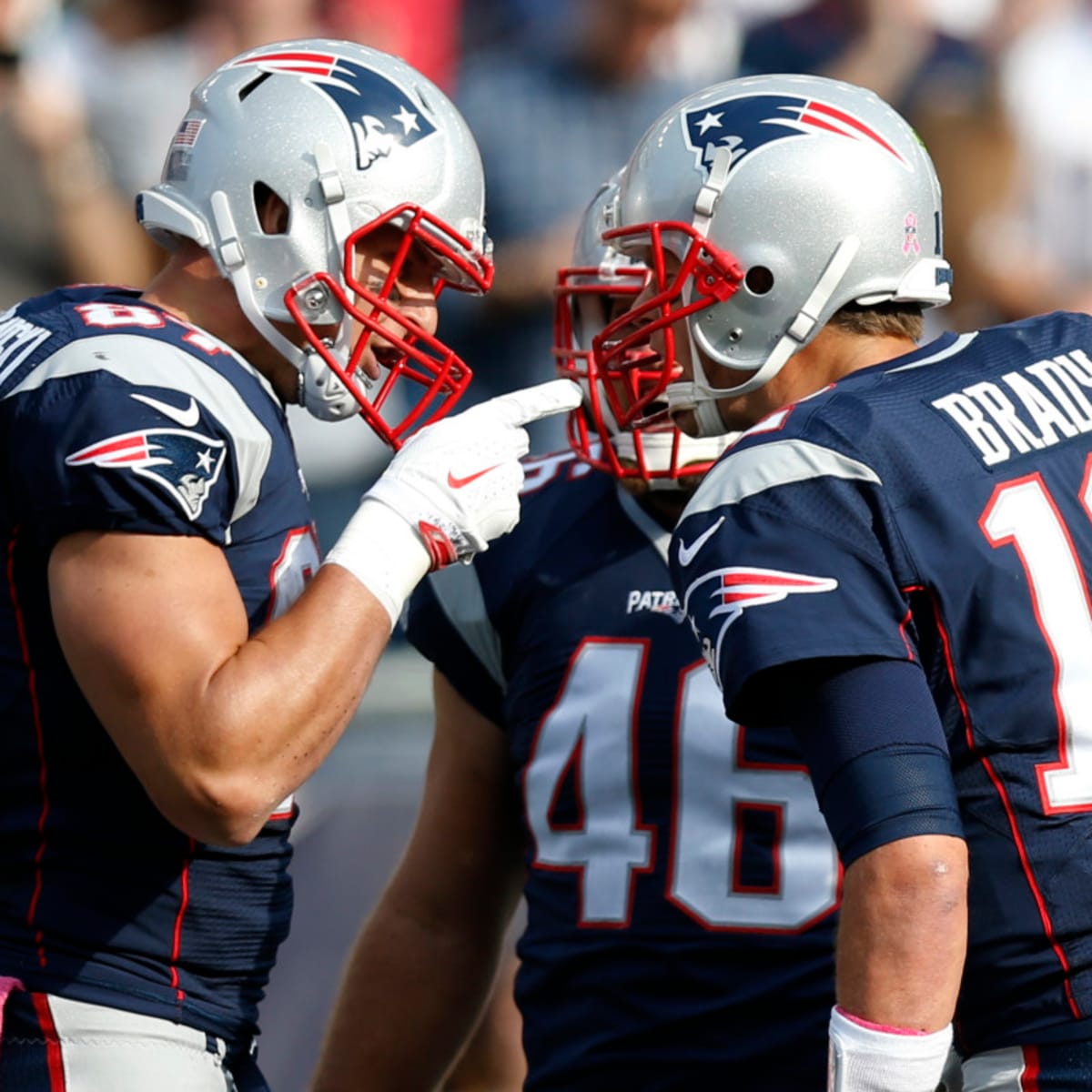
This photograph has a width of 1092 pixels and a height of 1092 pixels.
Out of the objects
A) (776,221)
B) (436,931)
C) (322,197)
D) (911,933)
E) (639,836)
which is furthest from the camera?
(436,931)

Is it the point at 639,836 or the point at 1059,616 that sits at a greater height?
the point at 1059,616

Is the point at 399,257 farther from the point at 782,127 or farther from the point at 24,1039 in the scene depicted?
the point at 24,1039

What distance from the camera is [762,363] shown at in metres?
2.33

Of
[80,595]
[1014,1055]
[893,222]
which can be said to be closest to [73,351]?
[80,595]

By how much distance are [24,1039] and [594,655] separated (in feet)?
3.05

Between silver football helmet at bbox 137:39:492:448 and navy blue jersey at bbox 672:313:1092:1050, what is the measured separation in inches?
27.3

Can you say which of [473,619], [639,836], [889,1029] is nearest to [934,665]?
[889,1029]

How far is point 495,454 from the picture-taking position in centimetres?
233

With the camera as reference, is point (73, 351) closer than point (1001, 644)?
No

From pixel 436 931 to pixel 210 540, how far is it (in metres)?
0.99

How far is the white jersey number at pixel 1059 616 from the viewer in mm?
1872

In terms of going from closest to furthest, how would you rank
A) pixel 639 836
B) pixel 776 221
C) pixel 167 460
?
pixel 167 460 < pixel 776 221 < pixel 639 836

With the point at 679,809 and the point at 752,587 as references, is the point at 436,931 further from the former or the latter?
the point at 752,587

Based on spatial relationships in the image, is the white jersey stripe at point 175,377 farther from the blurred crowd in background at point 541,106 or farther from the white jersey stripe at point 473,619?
the blurred crowd in background at point 541,106
